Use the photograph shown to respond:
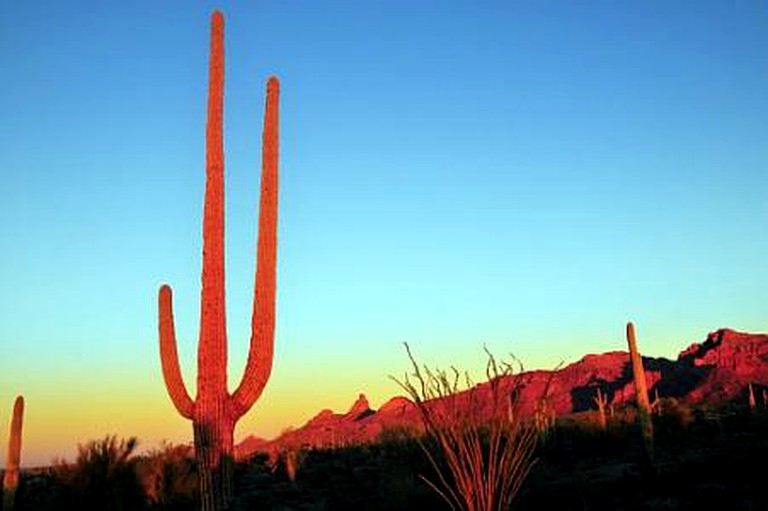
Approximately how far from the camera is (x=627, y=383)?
7288cm

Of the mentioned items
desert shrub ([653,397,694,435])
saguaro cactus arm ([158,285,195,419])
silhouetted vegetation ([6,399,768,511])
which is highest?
saguaro cactus arm ([158,285,195,419])

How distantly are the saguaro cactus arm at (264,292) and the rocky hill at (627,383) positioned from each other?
148ft

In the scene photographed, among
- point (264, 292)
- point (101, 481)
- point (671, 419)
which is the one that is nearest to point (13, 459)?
point (101, 481)

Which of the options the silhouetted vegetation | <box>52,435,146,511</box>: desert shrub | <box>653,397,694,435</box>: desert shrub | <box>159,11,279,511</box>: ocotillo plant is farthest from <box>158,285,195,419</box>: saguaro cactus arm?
<box>653,397,694,435</box>: desert shrub

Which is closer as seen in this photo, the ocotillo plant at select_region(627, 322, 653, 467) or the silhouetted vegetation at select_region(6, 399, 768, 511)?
the silhouetted vegetation at select_region(6, 399, 768, 511)

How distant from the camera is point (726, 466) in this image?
16547 millimetres

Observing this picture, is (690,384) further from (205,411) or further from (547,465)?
(205,411)

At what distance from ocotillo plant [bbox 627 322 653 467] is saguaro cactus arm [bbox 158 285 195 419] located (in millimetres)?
11726

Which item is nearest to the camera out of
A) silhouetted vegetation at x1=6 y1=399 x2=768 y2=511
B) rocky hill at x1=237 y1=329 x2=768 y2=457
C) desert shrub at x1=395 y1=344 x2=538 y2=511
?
desert shrub at x1=395 y1=344 x2=538 y2=511

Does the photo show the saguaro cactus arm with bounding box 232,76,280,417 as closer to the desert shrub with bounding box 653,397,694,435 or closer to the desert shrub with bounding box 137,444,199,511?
the desert shrub with bounding box 137,444,199,511

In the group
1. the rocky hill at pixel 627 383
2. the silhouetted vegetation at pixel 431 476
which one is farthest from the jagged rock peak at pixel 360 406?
the silhouetted vegetation at pixel 431 476

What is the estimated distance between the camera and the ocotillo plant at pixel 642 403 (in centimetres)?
1791

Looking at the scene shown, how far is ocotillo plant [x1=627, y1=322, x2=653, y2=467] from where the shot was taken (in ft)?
58.7

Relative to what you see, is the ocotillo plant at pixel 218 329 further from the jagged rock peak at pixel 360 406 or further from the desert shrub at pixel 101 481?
the jagged rock peak at pixel 360 406
